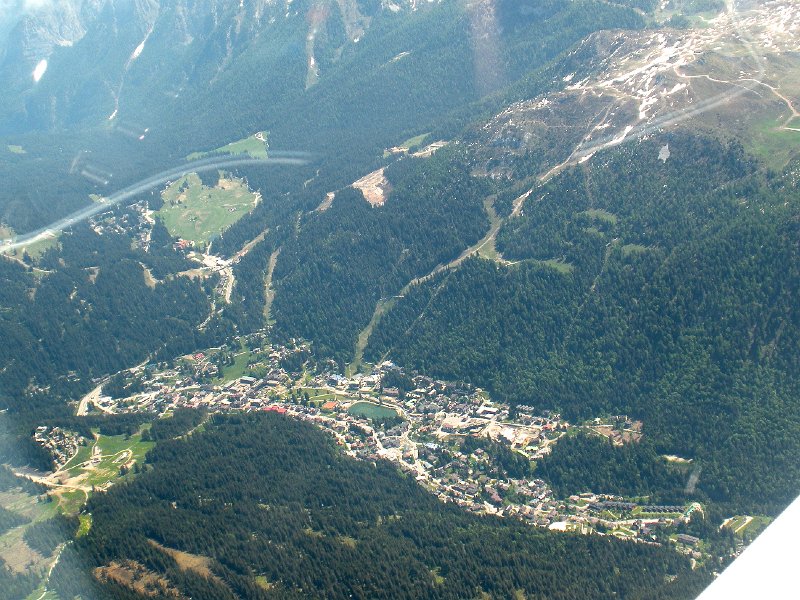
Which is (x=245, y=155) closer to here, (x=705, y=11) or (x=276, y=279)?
(x=276, y=279)

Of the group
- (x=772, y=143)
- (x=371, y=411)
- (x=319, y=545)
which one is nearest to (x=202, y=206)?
(x=371, y=411)

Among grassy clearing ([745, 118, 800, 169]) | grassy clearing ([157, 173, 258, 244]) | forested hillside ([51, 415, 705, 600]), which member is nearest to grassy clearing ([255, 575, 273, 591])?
forested hillside ([51, 415, 705, 600])

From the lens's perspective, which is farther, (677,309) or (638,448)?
(677,309)

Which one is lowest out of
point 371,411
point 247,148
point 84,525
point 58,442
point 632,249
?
point 371,411

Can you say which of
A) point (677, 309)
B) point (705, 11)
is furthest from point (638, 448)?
point (705, 11)

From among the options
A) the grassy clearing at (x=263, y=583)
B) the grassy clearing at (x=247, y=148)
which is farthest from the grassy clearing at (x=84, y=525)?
the grassy clearing at (x=247, y=148)

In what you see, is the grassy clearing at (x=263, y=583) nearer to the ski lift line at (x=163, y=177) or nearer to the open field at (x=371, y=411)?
the open field at (x=371, y=411)

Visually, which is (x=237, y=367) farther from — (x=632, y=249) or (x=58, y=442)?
(x=632, y=249)
